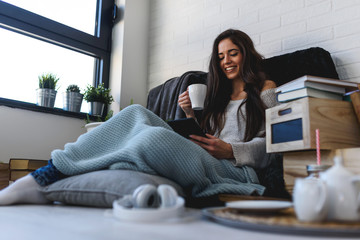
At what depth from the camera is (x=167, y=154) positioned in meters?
1.01

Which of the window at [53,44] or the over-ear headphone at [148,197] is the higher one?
the window at [53,44]

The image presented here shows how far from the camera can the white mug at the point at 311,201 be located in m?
0.55

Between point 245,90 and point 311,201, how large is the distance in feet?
3.95

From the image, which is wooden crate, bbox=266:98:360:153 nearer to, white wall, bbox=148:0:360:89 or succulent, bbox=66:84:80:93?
white wall, bbox=148:0:360:89

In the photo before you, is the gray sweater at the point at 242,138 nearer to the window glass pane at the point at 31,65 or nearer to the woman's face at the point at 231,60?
the woman's face at the point at 231,60

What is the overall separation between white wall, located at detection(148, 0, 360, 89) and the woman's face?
343mm

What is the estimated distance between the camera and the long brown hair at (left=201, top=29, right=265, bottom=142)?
61.9 inches

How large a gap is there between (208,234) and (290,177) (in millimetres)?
819

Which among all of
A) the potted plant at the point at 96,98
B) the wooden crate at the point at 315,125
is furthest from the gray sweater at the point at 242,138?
the potted plant at the point at 96,98

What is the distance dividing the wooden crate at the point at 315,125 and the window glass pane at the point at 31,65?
1.64 meters

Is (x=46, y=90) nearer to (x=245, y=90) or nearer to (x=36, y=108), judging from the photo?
(x=36, y=108)

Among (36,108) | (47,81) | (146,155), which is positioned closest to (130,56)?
(47,81)

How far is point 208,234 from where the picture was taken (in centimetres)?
57

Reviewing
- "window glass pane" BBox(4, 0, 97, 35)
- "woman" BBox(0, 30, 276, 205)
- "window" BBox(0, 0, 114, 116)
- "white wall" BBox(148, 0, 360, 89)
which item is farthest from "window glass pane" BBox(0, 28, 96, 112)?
"woman" BBox(0, 30, 276, 205)
